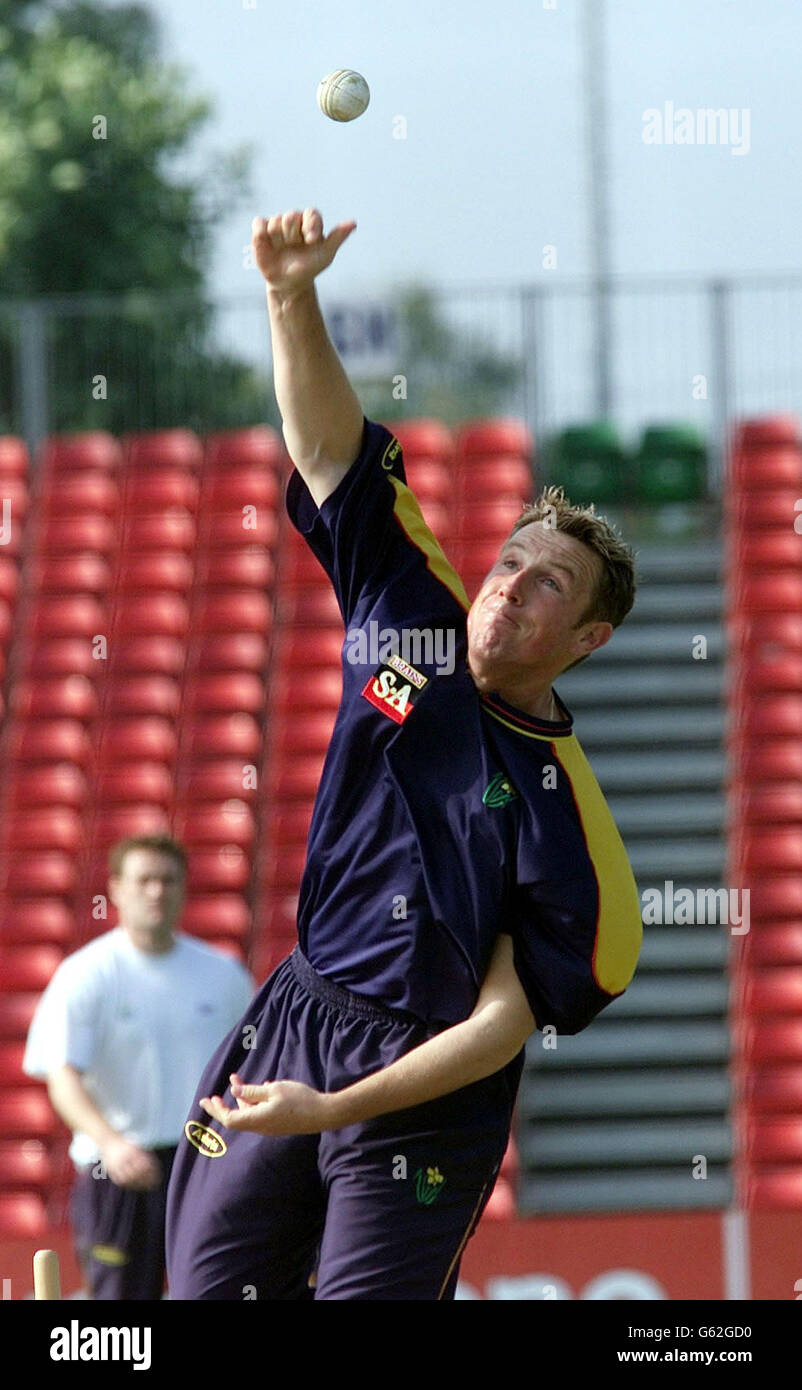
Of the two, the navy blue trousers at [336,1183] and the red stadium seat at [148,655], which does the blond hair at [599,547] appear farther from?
the red stadium seat at [148,655]

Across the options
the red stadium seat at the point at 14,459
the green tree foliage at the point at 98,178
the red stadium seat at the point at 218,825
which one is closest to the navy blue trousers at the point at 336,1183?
the red stadium seat at the point at 218,825

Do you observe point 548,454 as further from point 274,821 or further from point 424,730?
point 424,730

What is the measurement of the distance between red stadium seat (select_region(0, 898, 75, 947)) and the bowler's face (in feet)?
19.5

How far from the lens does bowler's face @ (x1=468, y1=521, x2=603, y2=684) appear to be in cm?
319

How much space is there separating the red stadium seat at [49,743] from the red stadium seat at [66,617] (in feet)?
2.17

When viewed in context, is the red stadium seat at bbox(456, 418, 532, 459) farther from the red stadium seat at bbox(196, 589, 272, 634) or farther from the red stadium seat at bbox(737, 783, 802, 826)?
the red stadium seat at bbox(737, 783, 802, 826)

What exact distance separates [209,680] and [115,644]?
1.99 ft

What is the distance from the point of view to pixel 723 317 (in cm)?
1051

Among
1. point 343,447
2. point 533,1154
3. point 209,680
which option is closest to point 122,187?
point 209,680

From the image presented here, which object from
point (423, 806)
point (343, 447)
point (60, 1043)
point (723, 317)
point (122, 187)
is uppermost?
point (122, 187)

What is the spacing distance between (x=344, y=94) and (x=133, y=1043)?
11.6 ft

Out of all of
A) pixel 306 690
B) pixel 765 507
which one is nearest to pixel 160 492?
pixel 306 690

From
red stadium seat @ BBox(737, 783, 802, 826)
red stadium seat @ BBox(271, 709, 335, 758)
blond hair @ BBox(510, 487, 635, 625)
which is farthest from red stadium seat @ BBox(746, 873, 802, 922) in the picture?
blond hair @ BBox(510, 487, 635, 625)

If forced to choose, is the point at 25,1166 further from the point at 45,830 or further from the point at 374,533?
the point at 374,533
